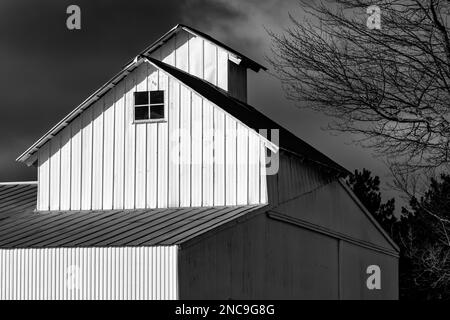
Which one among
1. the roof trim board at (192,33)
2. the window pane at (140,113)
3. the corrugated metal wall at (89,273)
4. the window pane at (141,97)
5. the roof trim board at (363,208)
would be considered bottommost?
the corrugated metal wall at (89,273)

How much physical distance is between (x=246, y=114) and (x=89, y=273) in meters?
8.98

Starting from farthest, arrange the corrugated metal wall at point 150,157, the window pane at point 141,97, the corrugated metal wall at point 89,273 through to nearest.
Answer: the window pane at point 141,97 → the corrugated metal wall at point 150,157 → the corrugated metal wall at point 89,273

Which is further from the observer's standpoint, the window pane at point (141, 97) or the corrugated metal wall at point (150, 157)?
the window pane at point (141, 97)

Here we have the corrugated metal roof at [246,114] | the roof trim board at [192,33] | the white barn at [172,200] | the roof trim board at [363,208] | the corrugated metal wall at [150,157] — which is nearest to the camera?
the white barn at [172,200]

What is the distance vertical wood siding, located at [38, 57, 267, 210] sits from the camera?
26.7 m

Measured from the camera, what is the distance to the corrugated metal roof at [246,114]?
2786 centimetres

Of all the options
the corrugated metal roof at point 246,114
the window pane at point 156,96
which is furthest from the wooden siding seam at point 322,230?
the window pane at point 156,96

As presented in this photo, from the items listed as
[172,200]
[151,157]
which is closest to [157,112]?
[151,157]

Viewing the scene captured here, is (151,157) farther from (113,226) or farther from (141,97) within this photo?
(113,226)

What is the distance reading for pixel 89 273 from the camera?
75.9 ft

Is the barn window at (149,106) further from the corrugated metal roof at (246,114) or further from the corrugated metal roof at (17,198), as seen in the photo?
the corrugated metal roof at (17,198)

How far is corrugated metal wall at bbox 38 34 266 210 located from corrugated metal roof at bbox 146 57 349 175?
0.46 m

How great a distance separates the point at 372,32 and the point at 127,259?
7709 millimetres

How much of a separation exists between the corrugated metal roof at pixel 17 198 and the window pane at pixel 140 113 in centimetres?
466
